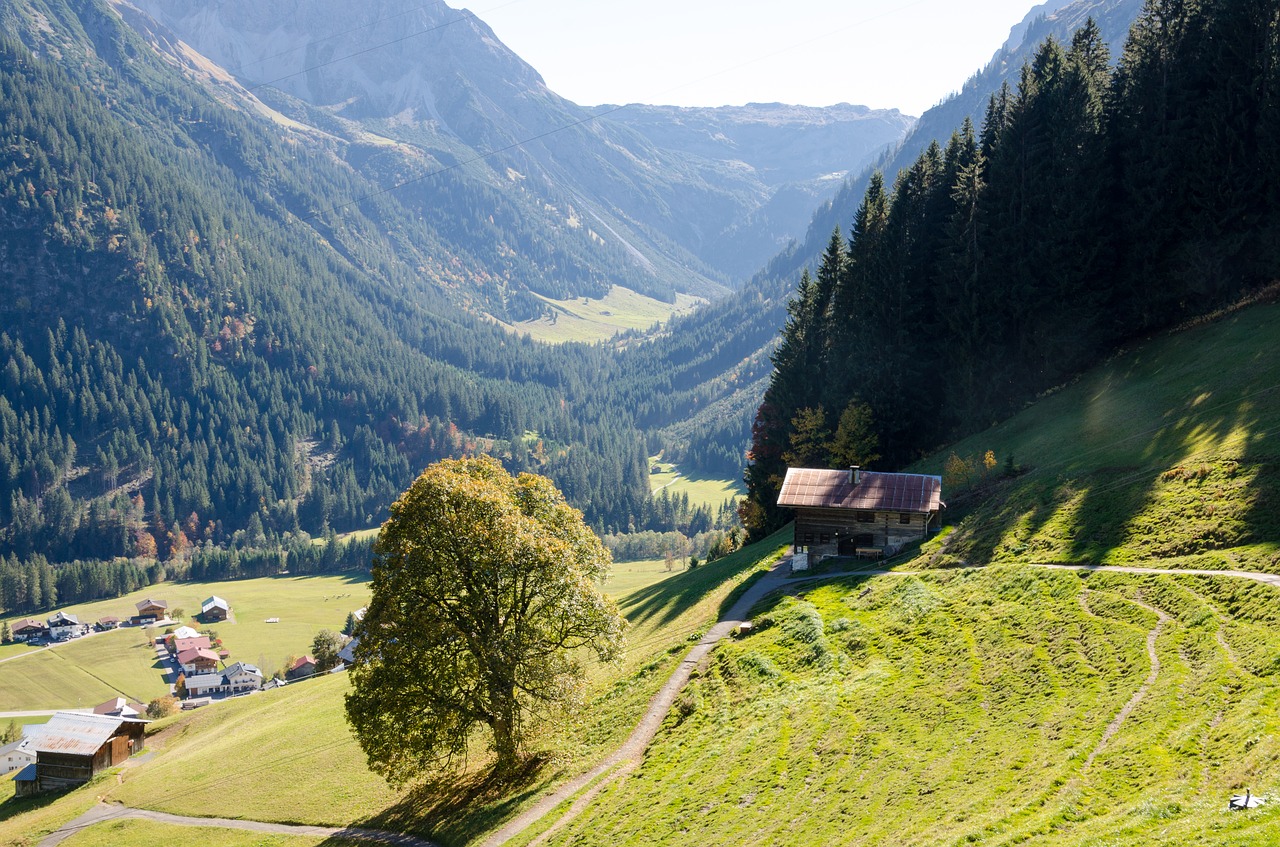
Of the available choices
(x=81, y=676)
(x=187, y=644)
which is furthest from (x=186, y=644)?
(x=81, y=676)

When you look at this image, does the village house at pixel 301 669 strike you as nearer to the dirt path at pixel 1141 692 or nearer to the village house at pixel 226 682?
the village house at pixel 226 682

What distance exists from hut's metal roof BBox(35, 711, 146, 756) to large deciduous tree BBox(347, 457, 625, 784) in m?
42.5

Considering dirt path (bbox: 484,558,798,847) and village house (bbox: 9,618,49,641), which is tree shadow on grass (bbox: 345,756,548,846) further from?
village house (bbox: 9,618,49,641)

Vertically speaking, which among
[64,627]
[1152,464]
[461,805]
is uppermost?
[1152,464]

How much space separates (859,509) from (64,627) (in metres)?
188

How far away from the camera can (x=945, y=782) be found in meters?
28.2

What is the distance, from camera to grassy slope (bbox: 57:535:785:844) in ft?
141

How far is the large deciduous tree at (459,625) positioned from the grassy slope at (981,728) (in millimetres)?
7392

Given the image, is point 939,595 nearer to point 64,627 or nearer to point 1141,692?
point 1141,692

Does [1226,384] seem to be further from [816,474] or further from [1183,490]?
[816,474]

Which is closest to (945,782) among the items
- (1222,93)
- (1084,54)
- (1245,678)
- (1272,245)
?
(1245,678)

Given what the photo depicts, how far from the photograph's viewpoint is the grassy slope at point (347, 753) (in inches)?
1692

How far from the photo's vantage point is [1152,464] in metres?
53.2

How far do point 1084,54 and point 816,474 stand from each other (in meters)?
54.5
